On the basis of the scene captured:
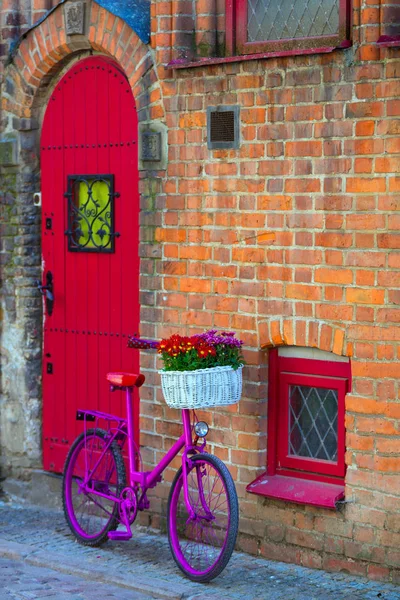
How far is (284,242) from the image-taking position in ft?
24.7

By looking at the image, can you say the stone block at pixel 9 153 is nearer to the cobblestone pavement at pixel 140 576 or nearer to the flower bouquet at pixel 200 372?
the flower bouquet at pixel 200 372

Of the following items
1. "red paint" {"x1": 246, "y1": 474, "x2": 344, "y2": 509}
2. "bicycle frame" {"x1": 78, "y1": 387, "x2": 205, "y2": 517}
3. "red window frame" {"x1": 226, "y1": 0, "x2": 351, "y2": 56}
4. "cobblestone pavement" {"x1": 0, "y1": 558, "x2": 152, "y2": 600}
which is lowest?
"cobblestone pavement" {"x1": 0, "y1": 558, "x2": 152, "y2": 600}

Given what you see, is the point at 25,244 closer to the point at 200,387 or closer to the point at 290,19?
the point at 200,387

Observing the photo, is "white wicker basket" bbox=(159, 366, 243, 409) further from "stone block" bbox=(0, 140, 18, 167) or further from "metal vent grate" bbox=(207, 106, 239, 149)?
"stone block" bbox=(0, 140, 18, 167)

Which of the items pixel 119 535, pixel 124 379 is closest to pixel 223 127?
pixel 124 379

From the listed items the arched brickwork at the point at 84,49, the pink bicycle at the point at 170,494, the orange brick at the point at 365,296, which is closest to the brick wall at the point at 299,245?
the orange brick at the point at 365,296

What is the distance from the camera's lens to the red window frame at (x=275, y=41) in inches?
286

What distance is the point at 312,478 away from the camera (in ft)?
25.2

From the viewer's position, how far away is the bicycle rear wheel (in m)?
7.88

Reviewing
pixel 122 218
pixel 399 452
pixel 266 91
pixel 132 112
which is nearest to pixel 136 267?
pixel 122 218

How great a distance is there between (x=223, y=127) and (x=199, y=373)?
1.63 meters

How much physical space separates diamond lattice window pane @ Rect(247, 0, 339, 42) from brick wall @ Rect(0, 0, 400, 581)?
244mm

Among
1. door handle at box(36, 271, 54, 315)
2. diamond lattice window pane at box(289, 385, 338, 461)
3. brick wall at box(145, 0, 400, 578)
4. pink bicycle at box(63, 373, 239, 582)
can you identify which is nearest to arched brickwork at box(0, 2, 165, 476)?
door handle at box(36, 271, 54, 315)

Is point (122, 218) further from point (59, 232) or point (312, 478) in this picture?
point (312, 478)
